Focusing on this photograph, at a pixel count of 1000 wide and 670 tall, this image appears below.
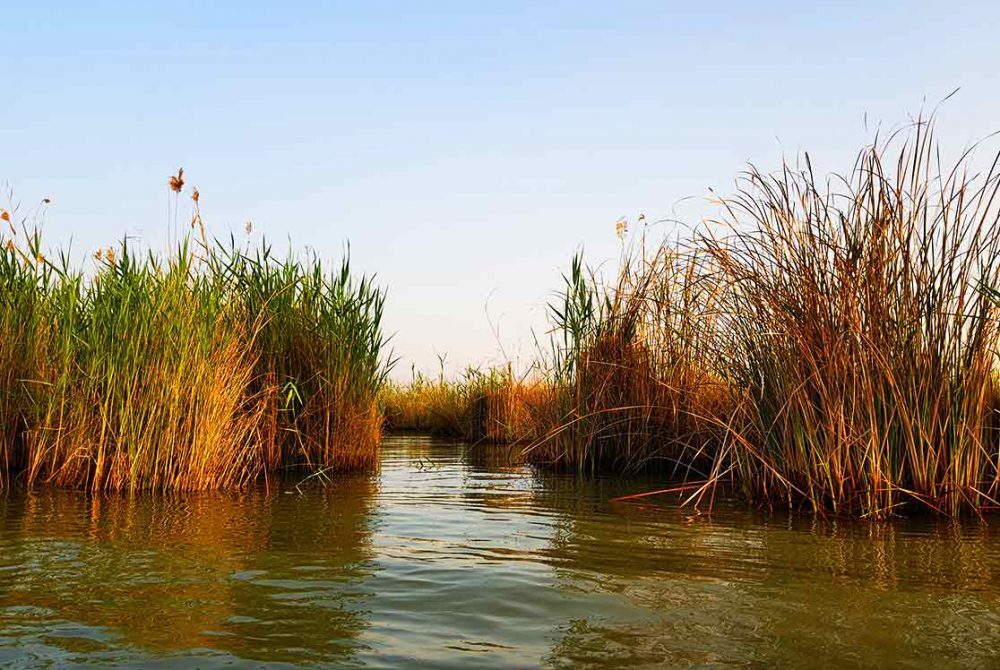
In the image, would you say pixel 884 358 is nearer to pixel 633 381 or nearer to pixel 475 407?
pixel 633 381

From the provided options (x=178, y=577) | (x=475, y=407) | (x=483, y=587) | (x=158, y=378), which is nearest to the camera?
(x=483, y=587)

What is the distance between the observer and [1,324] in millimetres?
6742

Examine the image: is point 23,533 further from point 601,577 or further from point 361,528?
point 601,577

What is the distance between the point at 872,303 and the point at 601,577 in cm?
253

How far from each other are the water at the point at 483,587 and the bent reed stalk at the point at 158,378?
27.1 inches

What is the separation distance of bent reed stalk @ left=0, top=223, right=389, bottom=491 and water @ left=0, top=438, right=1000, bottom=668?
0.69 metres

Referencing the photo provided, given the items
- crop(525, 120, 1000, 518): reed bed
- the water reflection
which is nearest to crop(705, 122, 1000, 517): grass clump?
crop(525, 120, 1000, 518): reed bed

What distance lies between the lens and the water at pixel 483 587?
257 centimetres

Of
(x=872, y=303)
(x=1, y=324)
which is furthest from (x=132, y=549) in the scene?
(x=872, y=303)

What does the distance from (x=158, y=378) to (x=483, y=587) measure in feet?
12.0

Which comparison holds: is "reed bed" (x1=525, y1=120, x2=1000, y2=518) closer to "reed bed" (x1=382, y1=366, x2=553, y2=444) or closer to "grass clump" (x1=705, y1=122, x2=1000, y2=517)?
"grass clump" (x1=705, y1=122, x2=1000, y2=517)

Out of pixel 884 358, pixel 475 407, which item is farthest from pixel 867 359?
pixel 475 407

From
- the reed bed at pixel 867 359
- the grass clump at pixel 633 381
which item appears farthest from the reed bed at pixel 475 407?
the reed bed at pixel 867 359

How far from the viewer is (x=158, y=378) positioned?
599 cm
